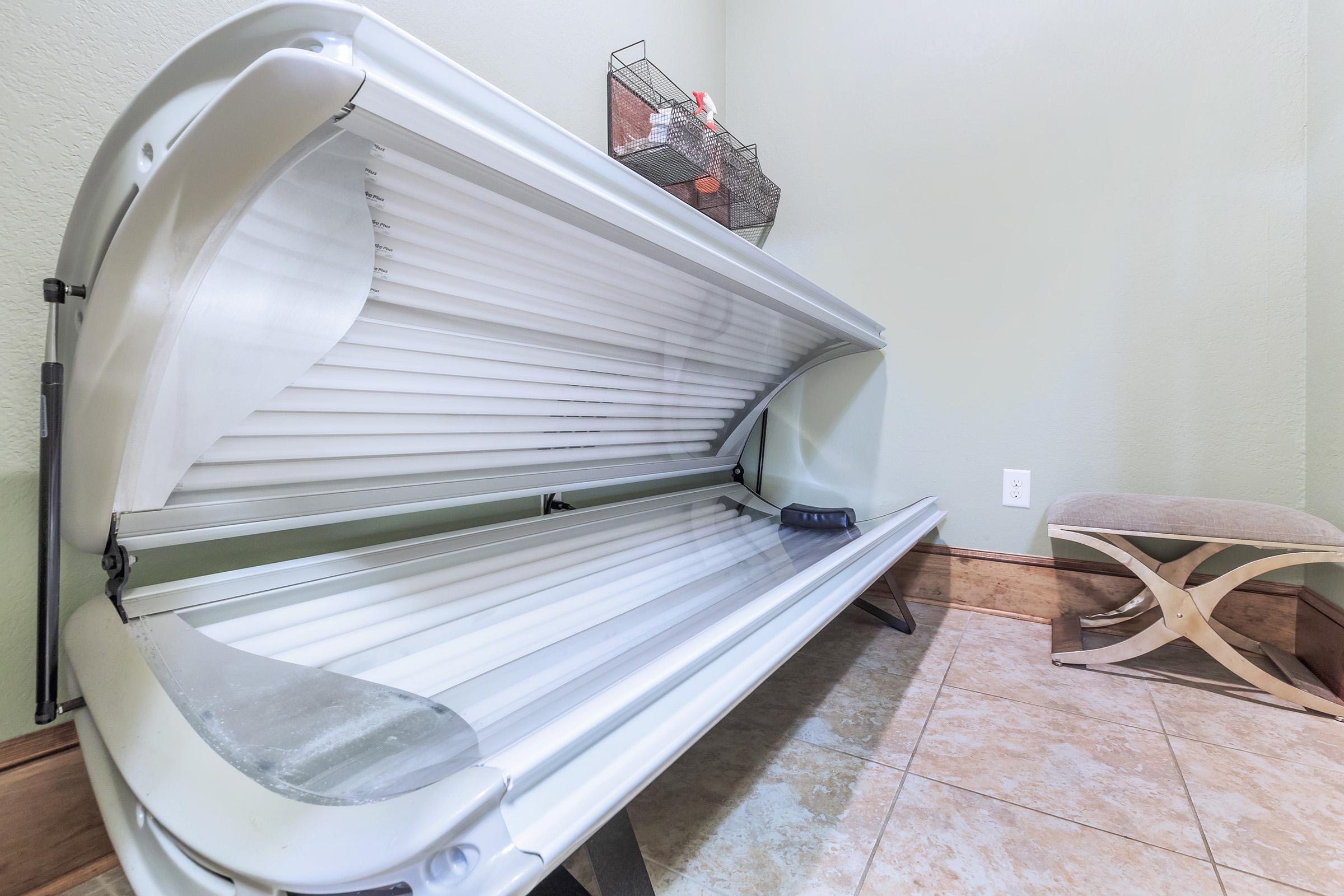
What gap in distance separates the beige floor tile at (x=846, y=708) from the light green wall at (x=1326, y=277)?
3.33 feet

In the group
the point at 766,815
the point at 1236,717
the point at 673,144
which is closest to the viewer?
the point at 766,815

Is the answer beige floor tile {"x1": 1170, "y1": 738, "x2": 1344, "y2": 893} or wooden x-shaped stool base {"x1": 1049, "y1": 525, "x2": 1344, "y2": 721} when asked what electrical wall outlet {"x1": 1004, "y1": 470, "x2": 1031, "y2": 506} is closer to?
wooden x-shaped stool base {"x1": 1049, "y1": 525, "x2": 1344, "y2": 721}

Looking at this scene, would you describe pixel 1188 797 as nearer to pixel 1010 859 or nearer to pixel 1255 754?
pixel 1255 754

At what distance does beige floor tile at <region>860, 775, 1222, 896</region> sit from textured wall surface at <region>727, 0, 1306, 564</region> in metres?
1.12

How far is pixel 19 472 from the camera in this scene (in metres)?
0.72

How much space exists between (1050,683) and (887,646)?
37 centimetres

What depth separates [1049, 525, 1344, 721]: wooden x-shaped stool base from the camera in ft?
3.92

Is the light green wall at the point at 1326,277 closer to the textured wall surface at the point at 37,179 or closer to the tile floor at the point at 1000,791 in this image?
the tile floor at the point at 1000,791

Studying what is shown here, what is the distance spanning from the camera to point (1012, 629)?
1670 mm

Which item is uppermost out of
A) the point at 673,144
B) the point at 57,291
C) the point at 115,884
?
the point at 673,144

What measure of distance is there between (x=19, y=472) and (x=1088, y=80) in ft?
8.32

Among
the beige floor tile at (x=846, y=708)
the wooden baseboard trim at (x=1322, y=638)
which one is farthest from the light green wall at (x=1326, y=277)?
the beige floor tile at (x=846, y=708)

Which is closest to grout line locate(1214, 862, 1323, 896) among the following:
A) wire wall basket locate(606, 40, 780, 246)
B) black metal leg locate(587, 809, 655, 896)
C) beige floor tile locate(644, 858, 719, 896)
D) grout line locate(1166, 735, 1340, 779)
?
grout line locate(1166, 735, 1340, 779)

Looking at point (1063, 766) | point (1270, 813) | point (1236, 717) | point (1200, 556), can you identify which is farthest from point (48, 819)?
point (1200, 556)
